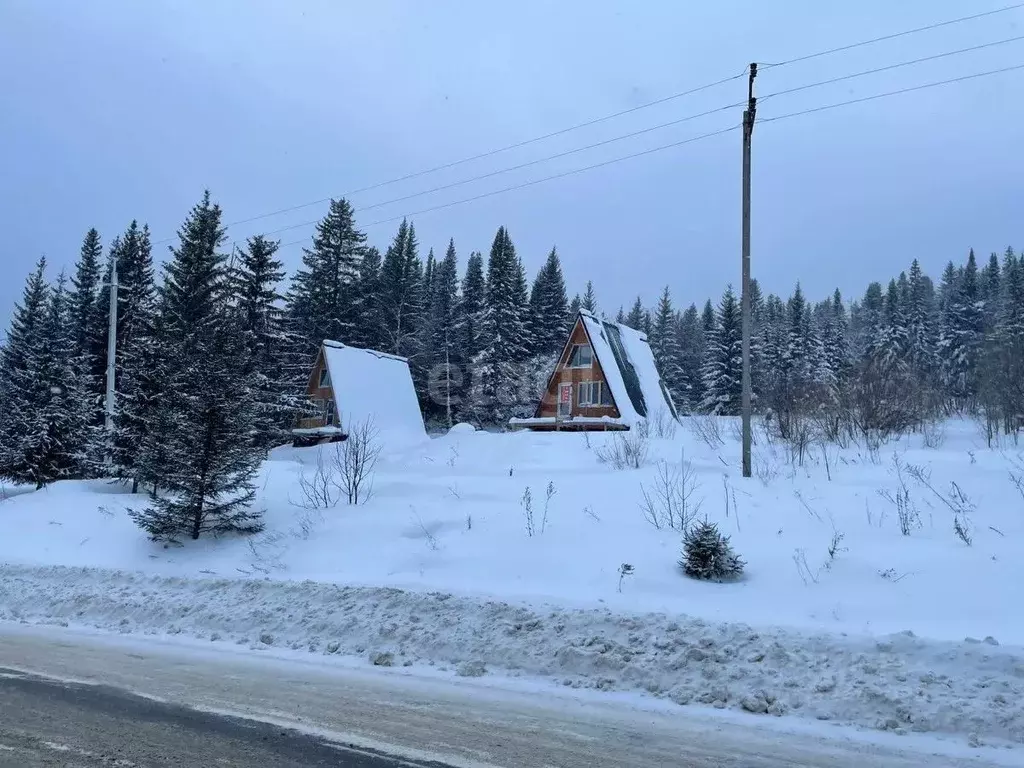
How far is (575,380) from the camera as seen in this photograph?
36.4 metres

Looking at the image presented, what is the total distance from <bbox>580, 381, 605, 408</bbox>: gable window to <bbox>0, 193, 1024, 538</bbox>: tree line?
7443mm

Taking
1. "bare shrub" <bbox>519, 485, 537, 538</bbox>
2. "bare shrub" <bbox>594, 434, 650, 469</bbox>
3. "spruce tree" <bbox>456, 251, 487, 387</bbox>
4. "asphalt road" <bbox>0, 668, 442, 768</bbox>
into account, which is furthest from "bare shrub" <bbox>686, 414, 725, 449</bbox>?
"spruce tree" <bbox>456, 251, 487, 387</bbox>

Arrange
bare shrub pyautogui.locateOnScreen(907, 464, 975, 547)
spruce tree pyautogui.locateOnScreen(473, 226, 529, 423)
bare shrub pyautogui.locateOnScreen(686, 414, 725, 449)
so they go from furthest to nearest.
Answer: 1. spruce tree pyautogui.locateOnScreen(473, 226, 529, 423)
2. bare shrub pyautogui.locateOnScreen(686, 414, 725, 449)
3. bare shrub pyautogui.locateOnScreen(907, 464, 975, 547)

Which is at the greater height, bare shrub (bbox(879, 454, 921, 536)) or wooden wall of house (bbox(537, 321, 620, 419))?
wooden wall of house (bbox(537, 321, 620, 419))

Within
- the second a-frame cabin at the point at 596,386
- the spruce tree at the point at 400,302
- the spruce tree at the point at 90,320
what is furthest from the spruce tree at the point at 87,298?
the second a-frame cabin at the point at 596,386

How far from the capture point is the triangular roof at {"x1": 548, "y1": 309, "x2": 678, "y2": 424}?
34.1m

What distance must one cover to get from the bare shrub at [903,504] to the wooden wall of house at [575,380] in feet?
73.0

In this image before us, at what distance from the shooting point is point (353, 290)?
5381 centimetres

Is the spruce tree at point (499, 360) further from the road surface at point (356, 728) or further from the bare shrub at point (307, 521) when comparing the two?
the road surface at point (356, 728)

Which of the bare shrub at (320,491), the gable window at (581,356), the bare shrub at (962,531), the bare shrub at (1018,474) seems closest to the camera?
the bare shrub at (962,531)

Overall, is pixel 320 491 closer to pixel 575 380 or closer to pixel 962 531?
pixel 962 531

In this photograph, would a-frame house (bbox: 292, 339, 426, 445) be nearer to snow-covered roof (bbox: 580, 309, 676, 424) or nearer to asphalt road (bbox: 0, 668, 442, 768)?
snow-covered roof (bbox: 580, 309, 676, 424)

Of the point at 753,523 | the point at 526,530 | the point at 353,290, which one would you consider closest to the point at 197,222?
the point at 353,290

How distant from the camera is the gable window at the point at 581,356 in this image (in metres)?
36.1
